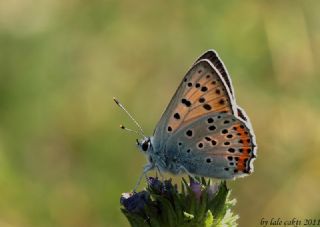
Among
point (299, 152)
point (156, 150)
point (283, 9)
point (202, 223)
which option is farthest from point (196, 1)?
point (202, 223)

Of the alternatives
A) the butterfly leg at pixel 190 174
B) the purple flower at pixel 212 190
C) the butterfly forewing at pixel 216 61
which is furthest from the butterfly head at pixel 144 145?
the butterfly forewing at pixel 216 61

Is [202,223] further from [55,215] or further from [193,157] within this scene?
[55,215]

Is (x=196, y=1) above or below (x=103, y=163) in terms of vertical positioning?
above

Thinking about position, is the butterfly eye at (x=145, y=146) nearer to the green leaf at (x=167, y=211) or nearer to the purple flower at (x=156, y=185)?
the purple flower at (x=156, y=185)

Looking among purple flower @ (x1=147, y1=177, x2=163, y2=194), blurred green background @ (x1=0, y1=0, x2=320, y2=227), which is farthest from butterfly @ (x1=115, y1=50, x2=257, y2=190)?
blurred green background @ (x1=0, y1=0, x2=320, y2=227)

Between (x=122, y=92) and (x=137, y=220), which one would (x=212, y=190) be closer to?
(x=137, y=220)

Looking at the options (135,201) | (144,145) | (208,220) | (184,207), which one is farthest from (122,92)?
(208,220)
